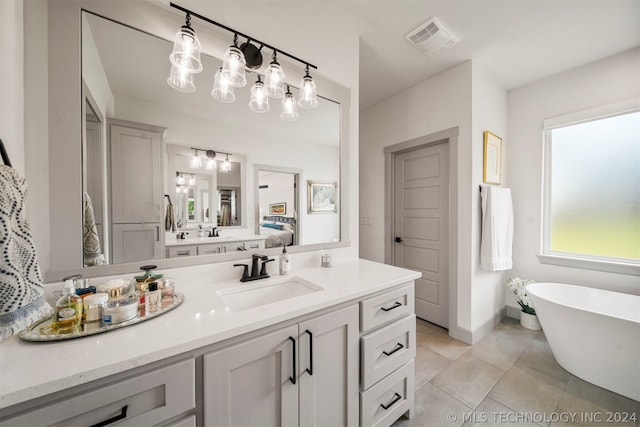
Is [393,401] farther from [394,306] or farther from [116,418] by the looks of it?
[116,418]

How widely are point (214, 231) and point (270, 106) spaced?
88cm

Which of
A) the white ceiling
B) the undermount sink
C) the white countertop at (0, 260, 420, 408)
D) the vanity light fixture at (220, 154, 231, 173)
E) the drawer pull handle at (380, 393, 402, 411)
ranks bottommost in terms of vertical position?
the drawer pull handle at (380, 393, 402, 411)

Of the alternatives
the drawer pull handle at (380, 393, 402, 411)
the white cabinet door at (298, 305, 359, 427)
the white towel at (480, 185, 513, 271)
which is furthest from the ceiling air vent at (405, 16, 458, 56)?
the drawer pull handle at (380, 393, 402, 411)

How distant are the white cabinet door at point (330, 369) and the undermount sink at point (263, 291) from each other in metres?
0.21

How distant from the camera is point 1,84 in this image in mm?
723

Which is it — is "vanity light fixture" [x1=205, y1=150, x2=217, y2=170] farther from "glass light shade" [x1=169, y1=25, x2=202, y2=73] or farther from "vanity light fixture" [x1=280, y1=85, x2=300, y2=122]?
"vanity light fixture" [x1=280, y1=85, x2=300, y2=122]

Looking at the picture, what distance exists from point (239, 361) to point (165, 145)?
3.54ft

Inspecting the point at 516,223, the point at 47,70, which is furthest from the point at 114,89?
the point at 516,223

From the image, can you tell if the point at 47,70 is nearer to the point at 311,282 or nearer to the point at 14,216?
the point at 14,216

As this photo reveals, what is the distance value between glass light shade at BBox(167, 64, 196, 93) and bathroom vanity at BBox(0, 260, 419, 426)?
0.94 meters

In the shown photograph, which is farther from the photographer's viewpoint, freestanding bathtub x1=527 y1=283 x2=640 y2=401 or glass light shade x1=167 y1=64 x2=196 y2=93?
freestanding bathtub x1=527 y1=283 x2=640 y2=401

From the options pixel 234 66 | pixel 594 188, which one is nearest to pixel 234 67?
pixel 234 66

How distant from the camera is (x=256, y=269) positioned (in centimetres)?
131

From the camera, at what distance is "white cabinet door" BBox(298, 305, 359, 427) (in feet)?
3.06
